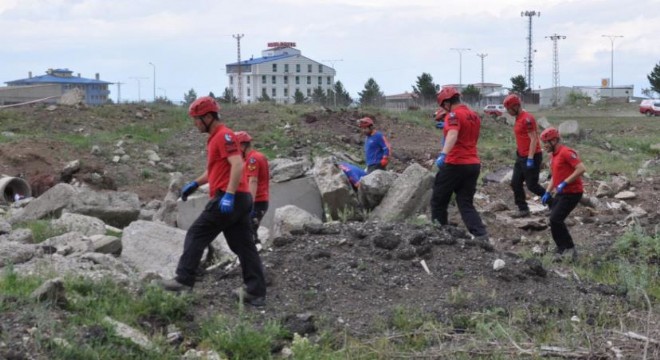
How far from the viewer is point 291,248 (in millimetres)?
8633

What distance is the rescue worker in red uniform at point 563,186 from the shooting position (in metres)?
9.70

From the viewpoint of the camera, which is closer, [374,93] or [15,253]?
[15,253]

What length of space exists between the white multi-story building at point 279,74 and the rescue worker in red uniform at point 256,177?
2728 inches

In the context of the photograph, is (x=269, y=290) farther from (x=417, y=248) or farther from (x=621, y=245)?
(x=621, y=245)

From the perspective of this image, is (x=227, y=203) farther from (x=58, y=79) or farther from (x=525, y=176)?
(x=58, y=79)

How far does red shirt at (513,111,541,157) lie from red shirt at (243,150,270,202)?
384cm

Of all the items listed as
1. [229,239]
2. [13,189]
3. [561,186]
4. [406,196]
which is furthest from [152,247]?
[13,189]

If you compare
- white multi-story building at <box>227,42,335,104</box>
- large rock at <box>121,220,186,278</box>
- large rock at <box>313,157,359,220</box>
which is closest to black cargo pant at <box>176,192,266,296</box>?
large rock at <box>121,220,186,278</box>

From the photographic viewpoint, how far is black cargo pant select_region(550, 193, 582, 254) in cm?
973

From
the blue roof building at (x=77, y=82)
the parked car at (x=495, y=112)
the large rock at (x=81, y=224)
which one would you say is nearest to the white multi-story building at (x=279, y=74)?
the blue roof building at (x=77, y=82)

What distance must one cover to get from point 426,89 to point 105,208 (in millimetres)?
48004

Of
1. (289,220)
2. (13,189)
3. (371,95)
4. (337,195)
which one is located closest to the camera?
(289,220)

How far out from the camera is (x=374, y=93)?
55.2 m

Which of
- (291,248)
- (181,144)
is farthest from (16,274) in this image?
(181,144)
